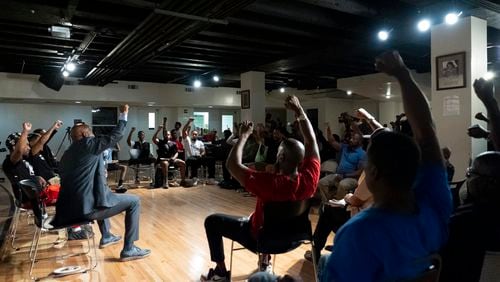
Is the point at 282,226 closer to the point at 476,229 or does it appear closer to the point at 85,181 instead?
the point at 476,229

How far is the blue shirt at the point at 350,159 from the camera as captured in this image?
4.82 metres

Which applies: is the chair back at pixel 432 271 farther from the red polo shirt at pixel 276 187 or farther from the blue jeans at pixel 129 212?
the blue jeans at pixel 129 212

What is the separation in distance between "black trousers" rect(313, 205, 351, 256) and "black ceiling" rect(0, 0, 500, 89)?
2.23 meters

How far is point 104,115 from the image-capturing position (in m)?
12.9

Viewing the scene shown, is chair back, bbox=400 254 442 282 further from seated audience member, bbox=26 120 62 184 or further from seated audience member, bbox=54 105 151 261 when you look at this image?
seated audience member, bbox=26 120 62 184

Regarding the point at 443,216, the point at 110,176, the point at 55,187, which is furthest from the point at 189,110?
the point at 443,216

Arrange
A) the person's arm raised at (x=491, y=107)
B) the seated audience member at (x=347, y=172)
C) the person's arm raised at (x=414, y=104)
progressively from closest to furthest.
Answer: the person's arm raised at (x=414, y=104) < the person's arm raised at (x=491, y=107) < the seated audience member at (x=347, y=172)

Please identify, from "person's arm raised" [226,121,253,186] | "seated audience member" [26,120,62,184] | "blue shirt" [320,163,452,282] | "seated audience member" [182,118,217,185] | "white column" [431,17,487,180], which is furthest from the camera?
"seated audience member" [182,118,217,185]

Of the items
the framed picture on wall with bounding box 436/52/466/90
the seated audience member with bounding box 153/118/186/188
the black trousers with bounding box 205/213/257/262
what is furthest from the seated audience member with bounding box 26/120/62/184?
the framed picture on wall with bounding box 436/52/466/90

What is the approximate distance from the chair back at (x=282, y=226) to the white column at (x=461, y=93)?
2.84 m

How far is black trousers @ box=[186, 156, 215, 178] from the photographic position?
893 cm

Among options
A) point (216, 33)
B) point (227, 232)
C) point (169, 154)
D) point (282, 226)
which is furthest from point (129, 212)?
point (169, 154)

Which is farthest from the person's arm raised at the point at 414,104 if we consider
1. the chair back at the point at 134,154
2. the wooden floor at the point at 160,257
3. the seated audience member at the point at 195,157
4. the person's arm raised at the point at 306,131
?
the chair back at the point at 134,154

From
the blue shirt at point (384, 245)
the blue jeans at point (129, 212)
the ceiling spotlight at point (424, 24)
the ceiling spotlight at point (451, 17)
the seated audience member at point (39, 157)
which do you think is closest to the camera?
the blue shirt at point (384, 245)
